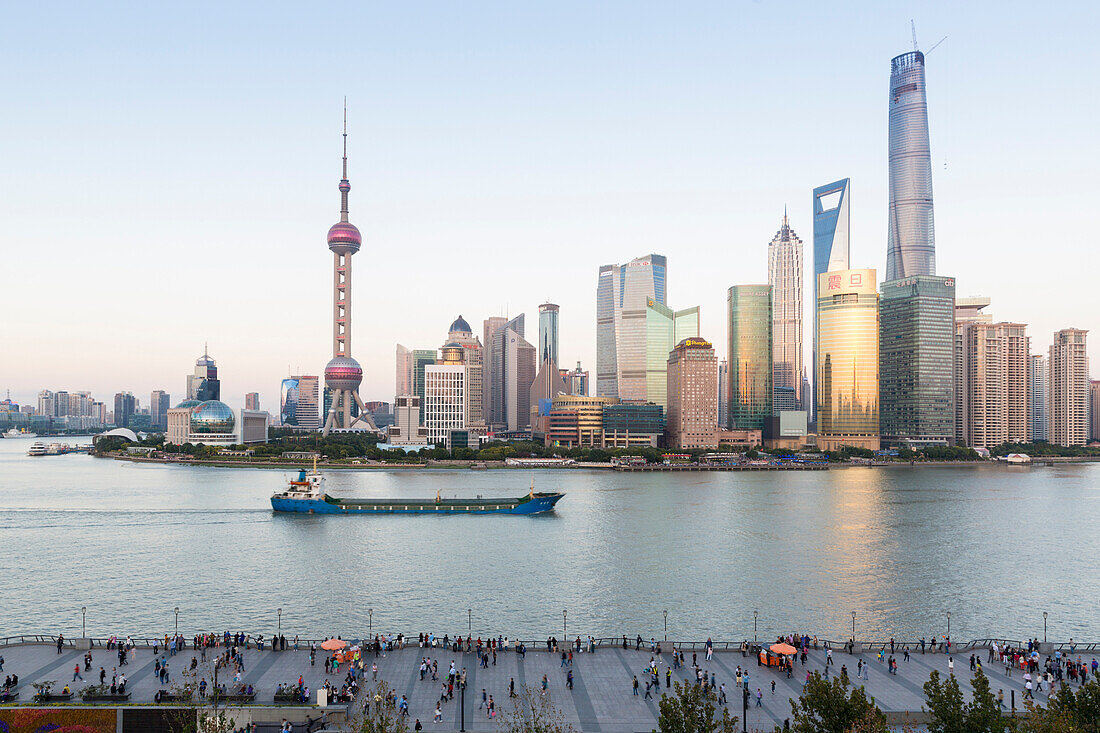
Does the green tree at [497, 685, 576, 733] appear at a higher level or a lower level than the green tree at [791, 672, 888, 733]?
lower

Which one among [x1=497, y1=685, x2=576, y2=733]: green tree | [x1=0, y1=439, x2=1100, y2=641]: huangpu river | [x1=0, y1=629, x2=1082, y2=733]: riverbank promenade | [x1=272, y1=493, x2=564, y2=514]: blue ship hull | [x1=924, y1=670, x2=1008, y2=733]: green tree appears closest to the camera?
[x1=924, y1=670, x2=1008, y2=733]: green tree

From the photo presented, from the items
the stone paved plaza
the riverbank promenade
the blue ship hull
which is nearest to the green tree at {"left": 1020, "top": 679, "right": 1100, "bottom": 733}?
the riverbank promenade

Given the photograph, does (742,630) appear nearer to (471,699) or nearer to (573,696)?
(573,696)

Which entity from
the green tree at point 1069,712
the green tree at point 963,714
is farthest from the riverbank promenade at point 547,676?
the green tree at point 1069,712

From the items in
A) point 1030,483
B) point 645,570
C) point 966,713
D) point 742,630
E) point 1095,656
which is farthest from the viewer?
point 1030,483

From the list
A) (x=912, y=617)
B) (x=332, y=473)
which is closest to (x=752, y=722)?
(x=912, y=617)

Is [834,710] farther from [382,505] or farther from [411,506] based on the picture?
[382,505]

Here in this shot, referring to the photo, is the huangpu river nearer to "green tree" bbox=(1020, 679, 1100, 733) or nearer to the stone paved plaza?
the stone paved plaza

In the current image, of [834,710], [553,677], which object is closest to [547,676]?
[553,677]
